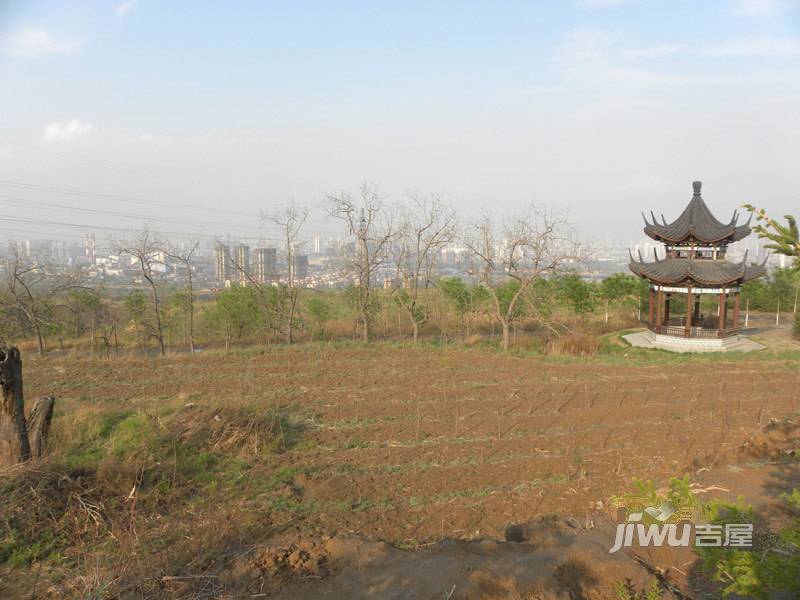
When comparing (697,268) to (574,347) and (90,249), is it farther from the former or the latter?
(90,249)

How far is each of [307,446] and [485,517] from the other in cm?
325

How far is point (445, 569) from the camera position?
14.1 feet

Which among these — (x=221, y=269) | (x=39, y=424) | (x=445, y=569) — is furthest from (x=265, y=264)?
(x=445, y=569)

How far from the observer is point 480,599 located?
386cm

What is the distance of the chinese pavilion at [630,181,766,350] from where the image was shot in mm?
16625

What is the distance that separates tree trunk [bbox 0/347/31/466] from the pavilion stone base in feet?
56.4

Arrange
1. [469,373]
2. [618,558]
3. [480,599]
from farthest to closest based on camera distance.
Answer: [469,373] → [618,558] → [480,599]

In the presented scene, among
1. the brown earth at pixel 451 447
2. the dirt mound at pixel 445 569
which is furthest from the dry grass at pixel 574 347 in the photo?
the dirt mound at pixel 445 569

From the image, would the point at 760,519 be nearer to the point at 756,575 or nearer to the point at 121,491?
the point at 756,575

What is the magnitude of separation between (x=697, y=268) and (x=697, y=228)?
1434 mm

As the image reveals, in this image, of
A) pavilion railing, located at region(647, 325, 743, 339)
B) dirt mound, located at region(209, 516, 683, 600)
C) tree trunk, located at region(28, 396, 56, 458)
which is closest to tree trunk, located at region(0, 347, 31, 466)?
tree trunk, located at region(28, 396, 56, 458)

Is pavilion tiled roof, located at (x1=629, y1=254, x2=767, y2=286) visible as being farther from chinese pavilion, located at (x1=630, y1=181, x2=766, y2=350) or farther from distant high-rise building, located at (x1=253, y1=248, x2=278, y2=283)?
distant high-rise building, located at (x1=253, y1=248, x2=278, y2=283)

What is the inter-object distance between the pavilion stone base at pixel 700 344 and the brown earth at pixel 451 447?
2.81 meters

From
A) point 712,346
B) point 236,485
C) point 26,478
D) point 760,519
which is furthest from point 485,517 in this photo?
point 712,346
